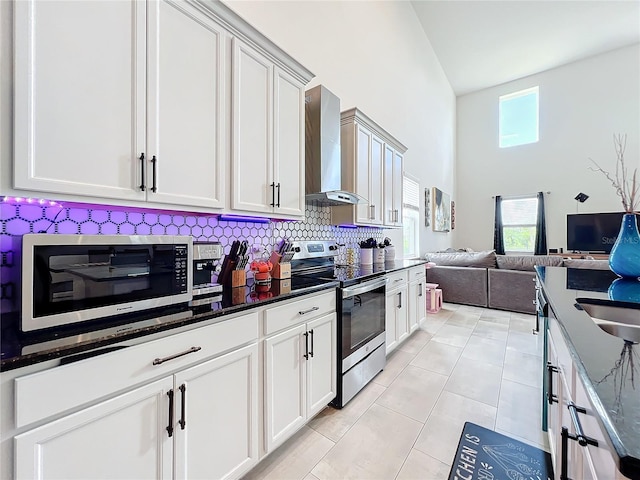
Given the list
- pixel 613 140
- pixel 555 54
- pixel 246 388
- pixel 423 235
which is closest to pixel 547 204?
pixel 613 140

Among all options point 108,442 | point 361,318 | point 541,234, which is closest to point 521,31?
point 541,234

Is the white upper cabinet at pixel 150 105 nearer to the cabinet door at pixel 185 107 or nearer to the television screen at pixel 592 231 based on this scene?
the cabinet door at pixel 185 107

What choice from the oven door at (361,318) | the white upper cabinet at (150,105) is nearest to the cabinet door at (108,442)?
the white upper cabinet at (150,105)

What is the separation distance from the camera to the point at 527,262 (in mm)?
4215

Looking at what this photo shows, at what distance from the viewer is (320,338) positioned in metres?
1.77

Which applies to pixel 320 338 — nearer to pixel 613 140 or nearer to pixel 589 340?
pixel 589 340

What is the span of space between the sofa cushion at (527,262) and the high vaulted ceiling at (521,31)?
446 cm

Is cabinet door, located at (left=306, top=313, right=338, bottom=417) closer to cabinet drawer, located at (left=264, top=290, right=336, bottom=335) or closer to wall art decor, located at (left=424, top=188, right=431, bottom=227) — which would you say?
cabinet drawer, located at (left=264, top=290, right=336, bottom=335)

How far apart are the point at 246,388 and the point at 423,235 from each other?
16.2 ft

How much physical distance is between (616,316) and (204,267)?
1.95 m

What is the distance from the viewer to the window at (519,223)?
7.00 m

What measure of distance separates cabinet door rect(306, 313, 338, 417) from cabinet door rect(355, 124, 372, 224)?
133 cm

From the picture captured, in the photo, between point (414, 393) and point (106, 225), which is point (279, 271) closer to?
point (106, 225)

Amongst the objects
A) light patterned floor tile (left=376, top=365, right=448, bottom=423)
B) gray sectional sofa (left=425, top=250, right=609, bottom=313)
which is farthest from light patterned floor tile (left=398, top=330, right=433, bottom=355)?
gray sectional sofa (left=425, top=250, right=609, bottom=313)
